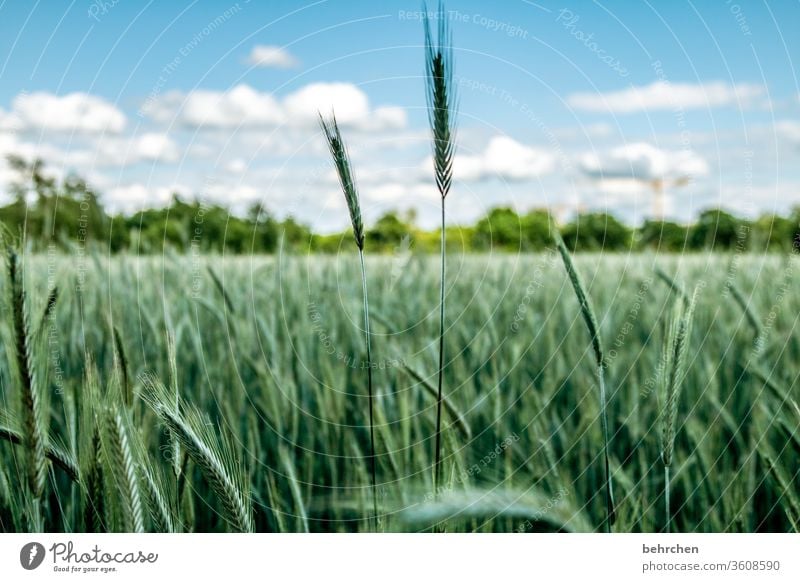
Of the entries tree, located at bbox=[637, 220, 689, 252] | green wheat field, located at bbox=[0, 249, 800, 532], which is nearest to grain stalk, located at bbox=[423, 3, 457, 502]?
green wheat field, located at bbox=[0, 249, 800, 532]

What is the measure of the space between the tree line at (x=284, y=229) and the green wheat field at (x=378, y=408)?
0.34 feet

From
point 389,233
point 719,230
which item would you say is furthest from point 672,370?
point 719,230

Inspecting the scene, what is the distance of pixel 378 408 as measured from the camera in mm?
1074

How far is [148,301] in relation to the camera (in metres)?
1.77

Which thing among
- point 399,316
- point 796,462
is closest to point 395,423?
point 399,316

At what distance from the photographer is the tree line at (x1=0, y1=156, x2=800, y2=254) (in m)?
1.23

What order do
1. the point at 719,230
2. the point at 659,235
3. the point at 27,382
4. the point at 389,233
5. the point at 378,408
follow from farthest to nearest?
1. the point at 719,230
2. the point at 659,235
3. the point at 389,233
4. the point at 378,408
5. the point at 27,382

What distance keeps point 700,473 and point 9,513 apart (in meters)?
1.05

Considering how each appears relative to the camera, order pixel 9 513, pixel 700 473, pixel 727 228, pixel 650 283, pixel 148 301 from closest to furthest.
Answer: pixel 9 513, pixel 700 473, pixel 148 301, pixel 727 228, pixel 650 283

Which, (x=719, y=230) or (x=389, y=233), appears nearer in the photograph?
(x=389, y=233)

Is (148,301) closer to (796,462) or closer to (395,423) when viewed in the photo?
(395,423)

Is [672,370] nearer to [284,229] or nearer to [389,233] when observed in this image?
[389,233]

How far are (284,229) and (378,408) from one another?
949 mm

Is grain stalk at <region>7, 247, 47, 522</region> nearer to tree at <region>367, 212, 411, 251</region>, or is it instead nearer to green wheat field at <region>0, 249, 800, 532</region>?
green wheat field at <region>0, 249, 800, 532</region>
